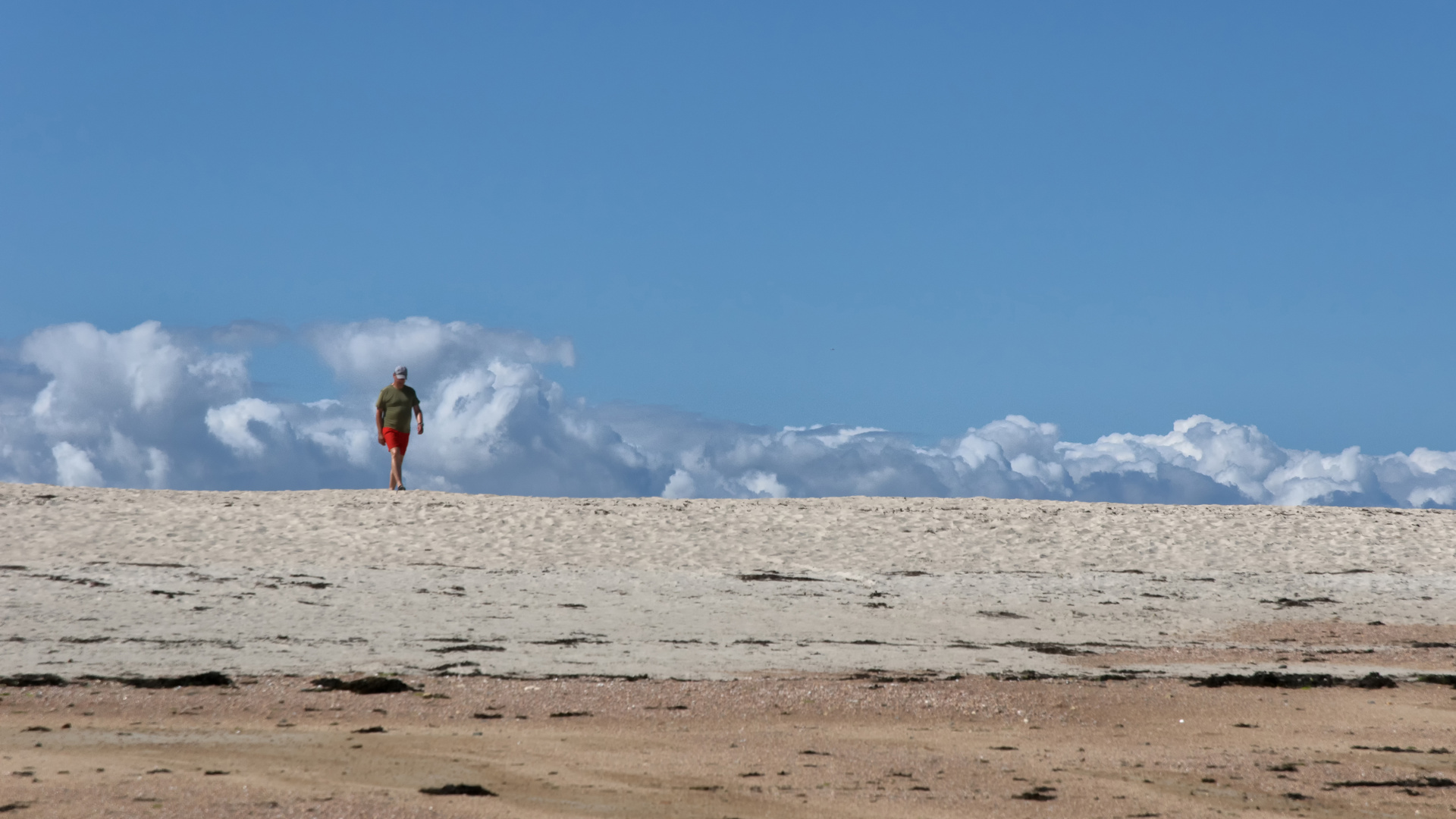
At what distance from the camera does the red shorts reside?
22202mm

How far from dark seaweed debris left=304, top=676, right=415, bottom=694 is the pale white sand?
1.00 meters

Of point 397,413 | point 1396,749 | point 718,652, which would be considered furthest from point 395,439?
point 1396,749

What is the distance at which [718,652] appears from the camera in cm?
1233

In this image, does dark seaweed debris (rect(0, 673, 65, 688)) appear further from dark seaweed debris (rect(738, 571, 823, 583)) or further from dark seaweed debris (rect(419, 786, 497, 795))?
dark seaweed debris (rect(738, 571, 823, 583))

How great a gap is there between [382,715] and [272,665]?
257 cm

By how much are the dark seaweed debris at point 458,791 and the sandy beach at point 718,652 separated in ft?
0.23

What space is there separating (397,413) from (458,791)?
15.9 metres

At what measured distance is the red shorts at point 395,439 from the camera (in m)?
22.2

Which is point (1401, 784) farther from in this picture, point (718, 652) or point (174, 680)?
point (174, 680)

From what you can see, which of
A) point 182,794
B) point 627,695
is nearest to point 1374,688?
point 627,695

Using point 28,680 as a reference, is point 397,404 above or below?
above

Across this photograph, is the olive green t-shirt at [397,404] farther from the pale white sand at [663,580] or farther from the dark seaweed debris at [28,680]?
the dark seaweed debris at [28,680]

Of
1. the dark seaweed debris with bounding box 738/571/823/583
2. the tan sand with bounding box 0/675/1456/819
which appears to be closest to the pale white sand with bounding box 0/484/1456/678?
the dark seaweed debris with bounding box 738/571/823/583

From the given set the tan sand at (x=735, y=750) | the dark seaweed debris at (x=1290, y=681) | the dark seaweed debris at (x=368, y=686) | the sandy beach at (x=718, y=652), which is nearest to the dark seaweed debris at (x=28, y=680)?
the sandy beach at (x=718, y=652)
